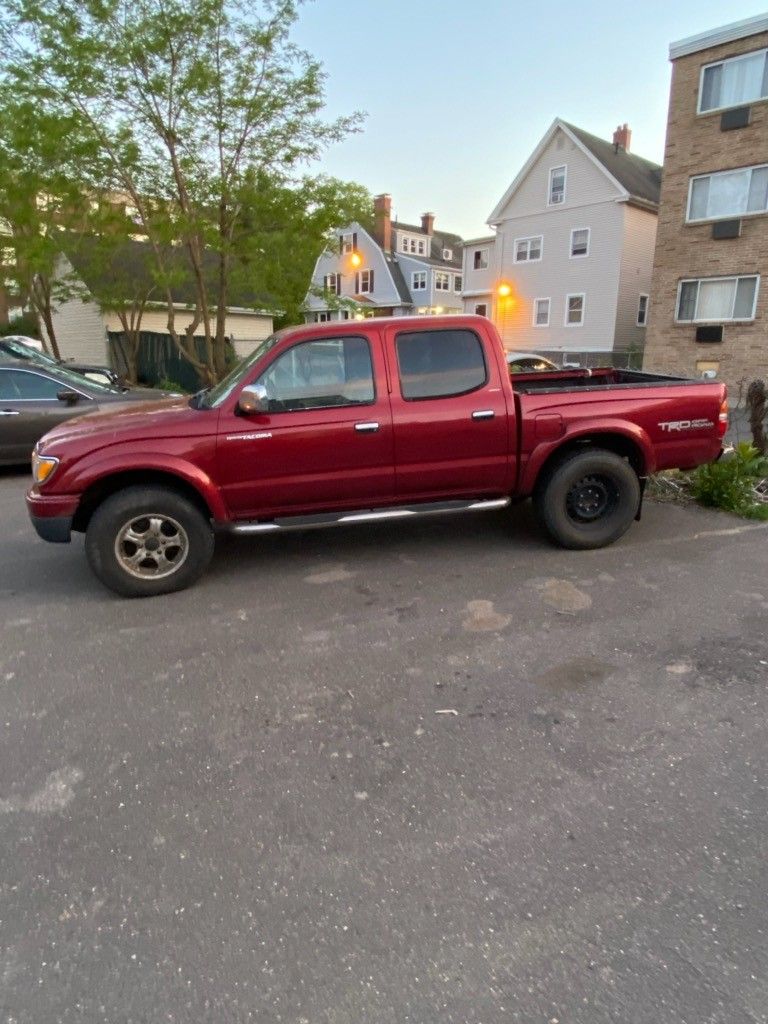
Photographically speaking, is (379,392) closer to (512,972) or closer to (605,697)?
(605,697)

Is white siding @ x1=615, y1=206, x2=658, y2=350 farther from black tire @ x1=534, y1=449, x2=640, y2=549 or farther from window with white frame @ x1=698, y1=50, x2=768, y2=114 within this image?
black tire @ x1=534, y1=449, x2=640, y2=549

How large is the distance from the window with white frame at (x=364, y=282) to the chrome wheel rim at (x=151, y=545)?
42.2 meters

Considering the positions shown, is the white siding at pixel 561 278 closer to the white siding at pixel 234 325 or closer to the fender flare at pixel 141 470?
the white siding at pixel 234 325

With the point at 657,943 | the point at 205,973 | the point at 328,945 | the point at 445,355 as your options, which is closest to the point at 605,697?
the point at 657,943

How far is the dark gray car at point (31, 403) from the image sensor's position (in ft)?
27.8

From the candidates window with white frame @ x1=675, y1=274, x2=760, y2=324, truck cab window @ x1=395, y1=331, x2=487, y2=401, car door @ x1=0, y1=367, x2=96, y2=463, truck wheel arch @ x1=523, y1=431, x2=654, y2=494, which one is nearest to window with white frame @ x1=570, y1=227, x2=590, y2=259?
window with white frame @ x1=675, y1=274, x2=760, y2=324

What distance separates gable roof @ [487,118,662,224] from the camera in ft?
85.6

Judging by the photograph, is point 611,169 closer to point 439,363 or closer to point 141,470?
point 439,363

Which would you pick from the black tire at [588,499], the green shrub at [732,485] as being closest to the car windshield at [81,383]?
the black tire at [588,499]

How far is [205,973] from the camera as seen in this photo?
6.18ft

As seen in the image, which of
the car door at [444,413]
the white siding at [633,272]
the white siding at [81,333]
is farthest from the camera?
the white siding at [633,272]

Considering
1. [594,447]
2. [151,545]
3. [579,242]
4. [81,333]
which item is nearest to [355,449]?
[151,545]

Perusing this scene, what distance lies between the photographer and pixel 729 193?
1977 centimetres

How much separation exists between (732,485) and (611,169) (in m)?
25.2
